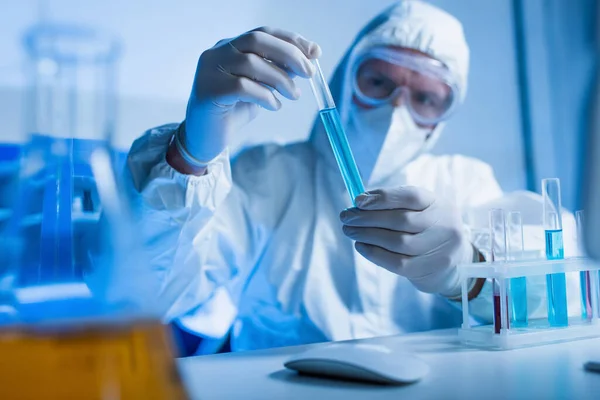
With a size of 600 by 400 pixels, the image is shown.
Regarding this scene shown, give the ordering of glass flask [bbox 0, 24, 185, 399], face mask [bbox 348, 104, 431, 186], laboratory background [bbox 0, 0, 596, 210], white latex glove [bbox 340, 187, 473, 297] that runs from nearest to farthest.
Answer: glass flask [bbox 0, 24, 185, 399]
white latex glove [bbox 340, 187, 473, 297]
face mask [bbox 348, 104, 431, 186]
laboratory background [bbox 0, 0, 596, 210]

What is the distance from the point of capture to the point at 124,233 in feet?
1.29

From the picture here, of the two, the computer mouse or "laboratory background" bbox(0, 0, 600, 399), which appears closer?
"laboratory background" bbox(0, 0, 600, 399)

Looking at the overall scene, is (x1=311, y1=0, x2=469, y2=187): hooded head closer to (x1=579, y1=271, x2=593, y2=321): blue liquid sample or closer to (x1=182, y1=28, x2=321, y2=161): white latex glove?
(x1=182, y1=28, x2=321, y2=161): white latex glove

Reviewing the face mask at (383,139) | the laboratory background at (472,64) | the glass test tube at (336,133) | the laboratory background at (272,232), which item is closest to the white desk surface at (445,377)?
the laboratory background at (272,232)

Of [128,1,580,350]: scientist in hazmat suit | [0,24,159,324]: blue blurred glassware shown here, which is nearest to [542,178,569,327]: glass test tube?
[128,1,580,350]: scientist in hazmat suit

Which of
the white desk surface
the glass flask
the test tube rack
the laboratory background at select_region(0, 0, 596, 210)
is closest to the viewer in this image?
the glass flask

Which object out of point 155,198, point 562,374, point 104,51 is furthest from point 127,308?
point 155,198

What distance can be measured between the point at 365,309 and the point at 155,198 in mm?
516

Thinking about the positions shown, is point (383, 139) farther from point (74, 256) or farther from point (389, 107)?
point (74, 256)

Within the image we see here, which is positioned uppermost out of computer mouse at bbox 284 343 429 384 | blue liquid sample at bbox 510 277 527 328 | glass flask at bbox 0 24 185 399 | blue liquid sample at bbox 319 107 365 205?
blue liquid sample at bbox 319 107 365 205

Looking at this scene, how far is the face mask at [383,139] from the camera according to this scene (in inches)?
50.0

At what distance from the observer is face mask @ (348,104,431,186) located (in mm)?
1271

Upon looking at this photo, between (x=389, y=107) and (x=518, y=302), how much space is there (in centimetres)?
53

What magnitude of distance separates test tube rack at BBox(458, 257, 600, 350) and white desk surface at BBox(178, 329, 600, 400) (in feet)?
0.06
